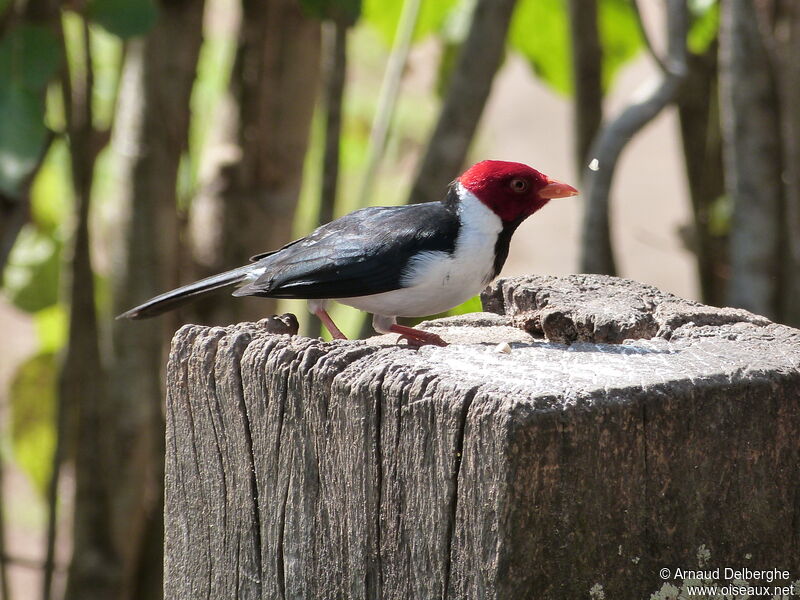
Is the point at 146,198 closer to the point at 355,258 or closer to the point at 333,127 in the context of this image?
the point at 333,127

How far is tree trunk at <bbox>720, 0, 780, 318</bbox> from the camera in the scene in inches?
145

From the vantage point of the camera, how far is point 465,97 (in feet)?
12.4

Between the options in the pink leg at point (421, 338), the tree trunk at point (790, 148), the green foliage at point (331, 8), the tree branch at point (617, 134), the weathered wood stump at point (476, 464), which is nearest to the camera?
the weathered wood stump at point (476, 464)

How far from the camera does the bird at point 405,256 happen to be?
8.40 ft

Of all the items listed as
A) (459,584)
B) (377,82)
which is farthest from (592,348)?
(377,82)

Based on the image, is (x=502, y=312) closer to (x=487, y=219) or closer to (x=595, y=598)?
(x=487, y=219)

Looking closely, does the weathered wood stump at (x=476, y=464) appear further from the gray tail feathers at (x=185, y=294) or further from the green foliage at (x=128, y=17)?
the green foliage at (x=128, y=17)

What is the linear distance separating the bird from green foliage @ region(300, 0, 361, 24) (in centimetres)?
84

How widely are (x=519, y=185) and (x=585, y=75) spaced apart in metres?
1.72

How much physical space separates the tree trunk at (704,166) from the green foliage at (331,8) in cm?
181

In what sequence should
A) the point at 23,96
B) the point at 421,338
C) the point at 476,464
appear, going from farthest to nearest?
1. the point at 23,96
2. the point at 421,338
3. the point at 476,464

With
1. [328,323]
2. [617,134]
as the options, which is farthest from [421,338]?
[617,134]

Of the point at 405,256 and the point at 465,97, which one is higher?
the point at 465,97

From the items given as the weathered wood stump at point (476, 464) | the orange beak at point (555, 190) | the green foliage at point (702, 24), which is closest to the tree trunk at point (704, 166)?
the green foliage at point (702, 24)
